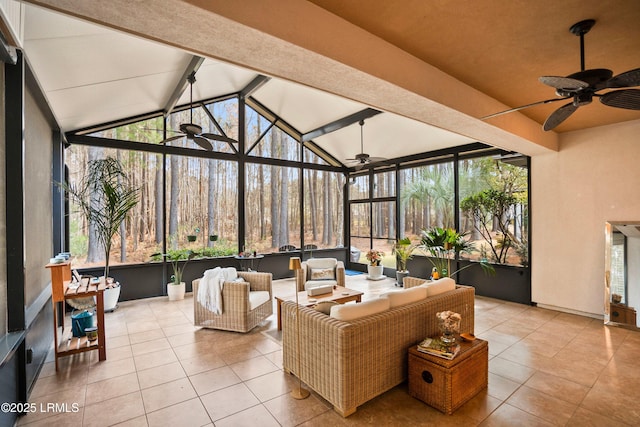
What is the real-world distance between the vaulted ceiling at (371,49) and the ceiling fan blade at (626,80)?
0.41 metres

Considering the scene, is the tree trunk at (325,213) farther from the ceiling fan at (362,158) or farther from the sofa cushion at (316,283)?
the sofa cushion at (316,283)

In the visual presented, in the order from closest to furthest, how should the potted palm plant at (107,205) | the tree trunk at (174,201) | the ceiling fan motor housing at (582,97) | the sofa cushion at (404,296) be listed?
the ceiling fan motor housing at (582,97)
the sofa cushion at (404,296)
the potted palm plant at (107,205)
the tree trunk at (174,201)

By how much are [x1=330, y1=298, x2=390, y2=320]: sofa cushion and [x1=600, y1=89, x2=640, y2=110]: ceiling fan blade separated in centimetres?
256

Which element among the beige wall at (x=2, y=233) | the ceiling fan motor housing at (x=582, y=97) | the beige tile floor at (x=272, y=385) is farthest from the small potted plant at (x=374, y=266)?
the beige wall at (x=2, y=233)

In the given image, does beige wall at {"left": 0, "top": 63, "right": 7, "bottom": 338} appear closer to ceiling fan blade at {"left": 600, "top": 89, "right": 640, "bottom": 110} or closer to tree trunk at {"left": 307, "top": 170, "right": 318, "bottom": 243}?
ceiling fan blade at {"left": 600, "top": 89, "right": 640, "bottom": 110}

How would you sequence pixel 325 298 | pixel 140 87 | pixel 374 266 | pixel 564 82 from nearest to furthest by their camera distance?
1. pixel 564 82
2. pixel 325 298
3. pixel 140 87
4. pixel 374 266

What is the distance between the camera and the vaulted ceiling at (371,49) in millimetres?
1821

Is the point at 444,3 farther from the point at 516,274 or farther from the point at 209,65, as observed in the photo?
the point at 516,274

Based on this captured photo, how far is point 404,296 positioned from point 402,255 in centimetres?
416

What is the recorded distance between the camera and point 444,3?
202 centimetres

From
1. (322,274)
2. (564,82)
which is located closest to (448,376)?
(564,82)

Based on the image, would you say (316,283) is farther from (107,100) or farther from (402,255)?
(107,100)

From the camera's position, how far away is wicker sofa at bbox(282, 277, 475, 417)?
2.34 metres

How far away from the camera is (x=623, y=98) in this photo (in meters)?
2.52
